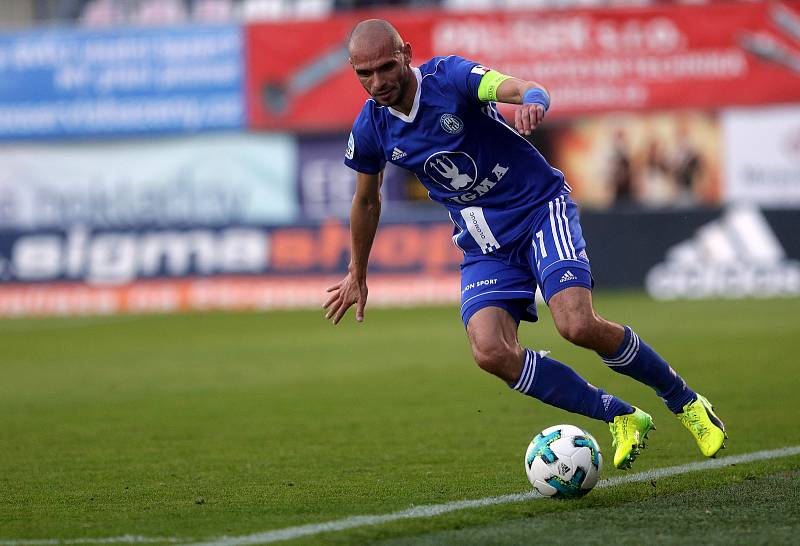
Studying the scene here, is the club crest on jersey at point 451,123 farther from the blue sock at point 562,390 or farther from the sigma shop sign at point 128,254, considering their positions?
the sigma shop sign at point 128,254

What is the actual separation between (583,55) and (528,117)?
56.7 feet

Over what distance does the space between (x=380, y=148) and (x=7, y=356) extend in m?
9.59

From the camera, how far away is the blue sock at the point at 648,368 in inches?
254

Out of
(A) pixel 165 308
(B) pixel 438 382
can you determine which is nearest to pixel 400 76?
(B) pixel 438 382

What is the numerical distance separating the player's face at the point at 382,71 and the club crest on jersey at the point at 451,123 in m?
0.25

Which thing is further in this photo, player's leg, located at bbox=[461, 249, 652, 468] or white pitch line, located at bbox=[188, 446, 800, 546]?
player's leg, located at bbox=[461, 249, 652, 468]

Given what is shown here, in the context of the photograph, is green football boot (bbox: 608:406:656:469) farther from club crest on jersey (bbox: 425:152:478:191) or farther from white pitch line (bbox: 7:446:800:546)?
club crest on jersey (bbox: 425:152:478:191)

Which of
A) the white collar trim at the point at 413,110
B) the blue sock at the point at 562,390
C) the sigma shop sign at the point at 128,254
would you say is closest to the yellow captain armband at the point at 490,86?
the white collar trim at the point at 413,110

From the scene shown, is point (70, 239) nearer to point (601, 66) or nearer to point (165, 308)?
point (165, 308)

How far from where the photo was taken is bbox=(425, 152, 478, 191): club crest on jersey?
6559 millimetres

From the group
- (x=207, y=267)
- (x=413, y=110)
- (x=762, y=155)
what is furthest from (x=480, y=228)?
(x=762, y=155)

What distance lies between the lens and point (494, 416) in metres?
9.30

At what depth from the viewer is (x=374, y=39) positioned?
20.4 feet

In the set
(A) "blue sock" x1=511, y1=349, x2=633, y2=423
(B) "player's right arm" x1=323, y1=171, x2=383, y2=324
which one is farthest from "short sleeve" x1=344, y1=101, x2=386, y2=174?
(A) "blue sock" x1=511, y1=349, x2=633, y2=423
